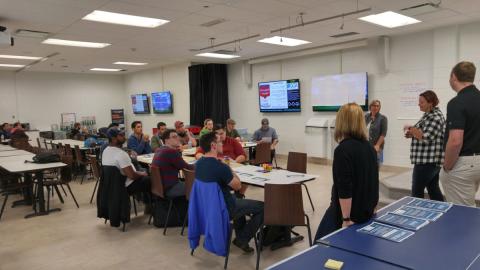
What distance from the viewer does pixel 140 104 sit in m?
12.8

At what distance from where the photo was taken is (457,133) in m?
2.38

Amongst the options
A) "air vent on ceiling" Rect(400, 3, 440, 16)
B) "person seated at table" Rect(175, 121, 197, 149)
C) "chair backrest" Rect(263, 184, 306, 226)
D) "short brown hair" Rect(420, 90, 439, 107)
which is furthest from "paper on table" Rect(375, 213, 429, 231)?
"person seated at table" Rect(175, 121, 197, 149)

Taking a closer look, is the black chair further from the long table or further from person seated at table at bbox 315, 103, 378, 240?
the long table

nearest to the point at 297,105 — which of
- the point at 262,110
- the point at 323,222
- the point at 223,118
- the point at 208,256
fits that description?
the point at 262,110

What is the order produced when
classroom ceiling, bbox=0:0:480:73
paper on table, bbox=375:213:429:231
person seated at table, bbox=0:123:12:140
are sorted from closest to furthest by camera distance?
paper on table, bbox=375:213:429:231, classroom ceiling, bbox=0:0:480:73, person seated at table, bbox=0:123:12:140

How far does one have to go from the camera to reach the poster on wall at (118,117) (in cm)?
1355

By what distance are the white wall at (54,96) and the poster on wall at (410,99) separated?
10.6m

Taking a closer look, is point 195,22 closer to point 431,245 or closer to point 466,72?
point 466,72

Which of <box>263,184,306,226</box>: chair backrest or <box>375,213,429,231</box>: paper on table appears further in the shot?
<box>263,184,306,226</box>: chair backrest

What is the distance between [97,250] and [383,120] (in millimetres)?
4074

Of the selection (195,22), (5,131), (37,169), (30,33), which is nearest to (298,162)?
(195,22)

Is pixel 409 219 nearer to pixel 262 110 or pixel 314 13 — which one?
pixel 314 13

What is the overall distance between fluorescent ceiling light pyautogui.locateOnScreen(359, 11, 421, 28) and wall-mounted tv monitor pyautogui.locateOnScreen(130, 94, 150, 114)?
8.71 meters

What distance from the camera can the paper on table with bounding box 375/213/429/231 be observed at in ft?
6.19
